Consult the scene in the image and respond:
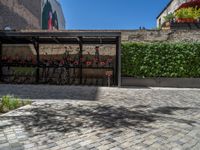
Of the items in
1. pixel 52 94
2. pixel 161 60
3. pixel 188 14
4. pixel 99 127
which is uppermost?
pixel 188 14

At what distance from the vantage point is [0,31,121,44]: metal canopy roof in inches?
Answer: 501

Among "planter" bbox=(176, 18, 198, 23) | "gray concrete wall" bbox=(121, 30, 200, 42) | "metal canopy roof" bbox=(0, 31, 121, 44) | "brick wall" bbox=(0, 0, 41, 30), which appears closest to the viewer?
"metal canopy roof" bbox=(0, 31, 121, 44)

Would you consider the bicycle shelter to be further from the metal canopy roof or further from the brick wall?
the brick wall

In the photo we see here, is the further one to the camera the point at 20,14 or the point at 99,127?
the point at 20,14

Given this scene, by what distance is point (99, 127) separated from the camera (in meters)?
5.38

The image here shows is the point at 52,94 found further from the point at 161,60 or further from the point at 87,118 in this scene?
the point at 161,60

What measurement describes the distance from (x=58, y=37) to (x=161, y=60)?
522 cm

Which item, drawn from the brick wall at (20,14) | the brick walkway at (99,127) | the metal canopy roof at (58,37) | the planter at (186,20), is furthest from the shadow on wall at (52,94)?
the brick wall at (20,14)

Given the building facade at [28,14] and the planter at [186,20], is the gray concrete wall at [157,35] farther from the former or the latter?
the building facade at [28,14]

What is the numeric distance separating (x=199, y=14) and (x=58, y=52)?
841cm

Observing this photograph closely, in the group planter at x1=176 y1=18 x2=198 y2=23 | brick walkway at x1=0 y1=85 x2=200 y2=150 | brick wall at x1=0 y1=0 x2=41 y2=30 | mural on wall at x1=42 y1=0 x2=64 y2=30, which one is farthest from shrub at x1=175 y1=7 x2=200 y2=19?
mural on wall at x1=42 y1=0 x2=64 y2=30

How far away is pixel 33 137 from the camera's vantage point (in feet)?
15.4

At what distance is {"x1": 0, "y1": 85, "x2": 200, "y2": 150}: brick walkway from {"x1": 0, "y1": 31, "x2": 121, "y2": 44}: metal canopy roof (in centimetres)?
→ 541

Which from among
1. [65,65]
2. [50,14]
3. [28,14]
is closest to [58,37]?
[65,65]
